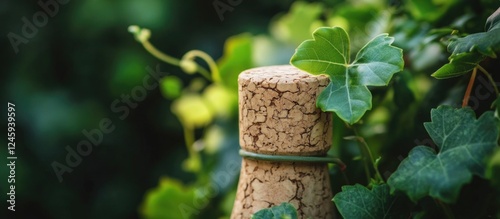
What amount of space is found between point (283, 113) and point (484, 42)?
0.17m

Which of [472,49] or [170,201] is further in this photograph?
[170,201]

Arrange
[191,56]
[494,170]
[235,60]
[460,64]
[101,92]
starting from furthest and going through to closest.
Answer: [101,92], [235,60], [191,56], [460,64], [494,170]

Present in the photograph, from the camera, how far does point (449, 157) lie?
45 cm

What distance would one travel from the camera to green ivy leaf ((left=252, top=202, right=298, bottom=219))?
0.51 meters

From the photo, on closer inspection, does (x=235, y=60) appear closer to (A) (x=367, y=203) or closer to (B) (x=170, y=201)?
(B) (x=170, y=201)

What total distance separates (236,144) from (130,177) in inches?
26.8

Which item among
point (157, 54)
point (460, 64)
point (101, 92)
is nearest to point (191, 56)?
point (157, 54)

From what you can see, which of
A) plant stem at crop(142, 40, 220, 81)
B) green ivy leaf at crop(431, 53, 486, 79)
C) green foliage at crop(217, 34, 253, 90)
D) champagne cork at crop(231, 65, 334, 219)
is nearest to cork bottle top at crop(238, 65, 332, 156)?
champagne cork at crop(231, 65, 334, 219)

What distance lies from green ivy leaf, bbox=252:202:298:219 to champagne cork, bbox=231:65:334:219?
3 centimetres

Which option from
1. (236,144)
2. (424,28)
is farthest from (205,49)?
(424,28)

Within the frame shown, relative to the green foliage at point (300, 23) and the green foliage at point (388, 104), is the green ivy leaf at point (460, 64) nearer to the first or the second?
the green foliage at point (388, 104)

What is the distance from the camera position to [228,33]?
61.4 inches

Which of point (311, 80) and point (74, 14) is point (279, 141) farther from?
point (74, 14)

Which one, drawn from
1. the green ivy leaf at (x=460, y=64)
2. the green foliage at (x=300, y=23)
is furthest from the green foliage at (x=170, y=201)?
the green ivy leaf at (x=460, y=64)
